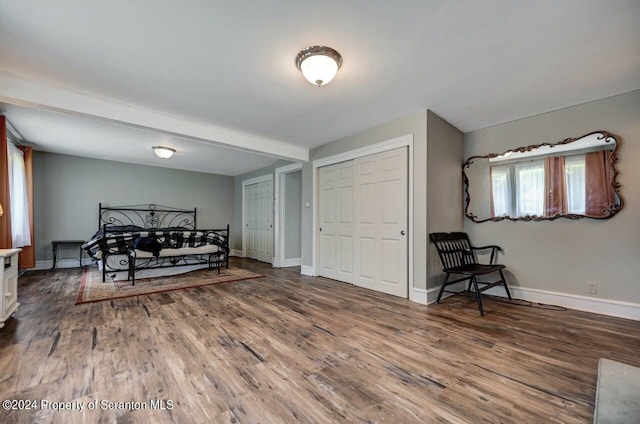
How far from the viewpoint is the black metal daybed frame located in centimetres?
455

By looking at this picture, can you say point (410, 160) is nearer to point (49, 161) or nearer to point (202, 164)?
point (202, 164)

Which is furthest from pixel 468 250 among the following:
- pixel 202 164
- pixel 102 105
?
pixel 202 164

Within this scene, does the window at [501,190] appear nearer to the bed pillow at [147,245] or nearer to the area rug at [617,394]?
the area rug at [617,394]

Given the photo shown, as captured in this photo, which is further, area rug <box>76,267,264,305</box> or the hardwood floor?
area rug <box>76,267,264,305</box>

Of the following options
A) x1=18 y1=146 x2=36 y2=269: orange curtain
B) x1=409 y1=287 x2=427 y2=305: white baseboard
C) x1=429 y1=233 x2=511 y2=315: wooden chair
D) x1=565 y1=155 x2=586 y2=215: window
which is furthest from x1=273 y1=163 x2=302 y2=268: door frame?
x1=565 y1=155 x2=586 y2=215: window

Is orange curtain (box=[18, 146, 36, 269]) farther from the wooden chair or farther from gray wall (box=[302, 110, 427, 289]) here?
the wooden chair

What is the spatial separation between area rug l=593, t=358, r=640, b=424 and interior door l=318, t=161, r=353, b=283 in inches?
119

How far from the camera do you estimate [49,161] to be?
225 inches

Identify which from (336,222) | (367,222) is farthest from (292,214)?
(367,222)

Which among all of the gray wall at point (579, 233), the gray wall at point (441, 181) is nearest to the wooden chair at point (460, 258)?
the gray wall at point (441, 181)

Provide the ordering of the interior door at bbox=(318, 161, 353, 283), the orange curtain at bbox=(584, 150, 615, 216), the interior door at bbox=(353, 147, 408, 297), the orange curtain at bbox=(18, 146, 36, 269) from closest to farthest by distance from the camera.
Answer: the orange curtain at bbox=(584, 150, 615, 216) < the interior door at bbox=(353, 147, 408, 297) < the interior door at bbox=(318, 161, 353, 283) < the orange curtain at bbox=(18, 146, 36, 269)

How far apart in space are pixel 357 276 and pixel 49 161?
6.89 m

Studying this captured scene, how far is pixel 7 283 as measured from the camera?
8.48 ft

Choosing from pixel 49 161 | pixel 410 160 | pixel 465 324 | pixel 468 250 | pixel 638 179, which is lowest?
pixel 465 324
